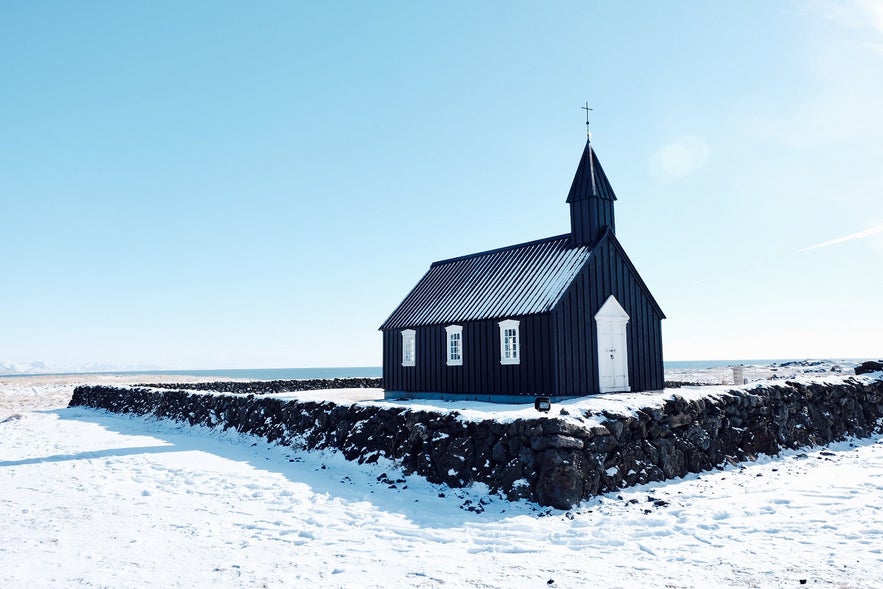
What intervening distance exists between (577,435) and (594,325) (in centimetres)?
1080

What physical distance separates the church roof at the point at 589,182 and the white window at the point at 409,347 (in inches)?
338

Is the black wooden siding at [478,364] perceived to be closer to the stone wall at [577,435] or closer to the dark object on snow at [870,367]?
the stone wall at [577,435]

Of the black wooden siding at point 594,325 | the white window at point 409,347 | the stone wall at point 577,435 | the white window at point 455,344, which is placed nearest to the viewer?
the stone wall at point 577,435

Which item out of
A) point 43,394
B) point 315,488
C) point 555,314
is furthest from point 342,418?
point 43,394

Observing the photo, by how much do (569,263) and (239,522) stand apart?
50.1 ft

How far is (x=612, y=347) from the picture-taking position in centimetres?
2112

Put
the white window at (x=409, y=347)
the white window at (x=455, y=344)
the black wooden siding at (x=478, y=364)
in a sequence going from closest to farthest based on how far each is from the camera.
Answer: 1. the black wooden siding at (x=478, y=364)
2. the white window at (x=455, y=344)
3. the white window at (x=409, y=347)

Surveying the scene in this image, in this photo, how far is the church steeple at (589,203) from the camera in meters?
22.3

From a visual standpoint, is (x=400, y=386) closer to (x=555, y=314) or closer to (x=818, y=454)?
(x=555, y=314)

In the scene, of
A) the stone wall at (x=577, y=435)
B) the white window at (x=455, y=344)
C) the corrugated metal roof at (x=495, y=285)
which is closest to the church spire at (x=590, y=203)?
the corrugated metal roof at (x=495, y=285)

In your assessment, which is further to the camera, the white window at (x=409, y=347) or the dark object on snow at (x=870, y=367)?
the white window at (x=409, y=347)

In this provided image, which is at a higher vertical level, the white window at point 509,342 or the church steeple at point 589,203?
the church steeple at point 589,203

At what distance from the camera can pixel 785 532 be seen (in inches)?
330

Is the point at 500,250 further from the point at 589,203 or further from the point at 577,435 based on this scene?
the point at 577,435
